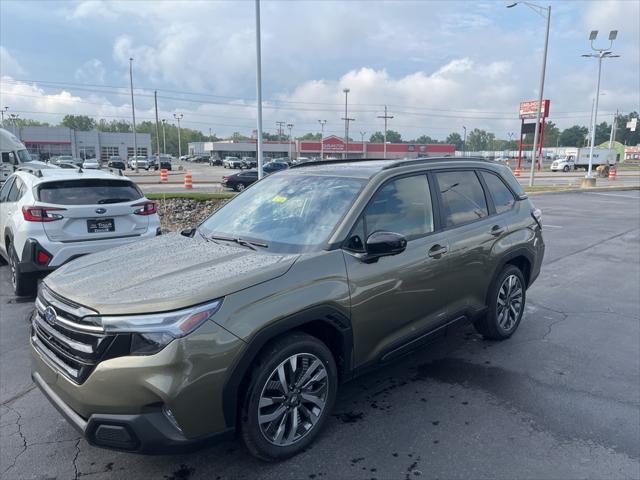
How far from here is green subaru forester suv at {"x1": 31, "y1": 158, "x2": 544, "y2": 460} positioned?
2400 mm

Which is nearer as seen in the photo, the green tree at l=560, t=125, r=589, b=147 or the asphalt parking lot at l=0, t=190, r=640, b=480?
the asphalt parking lot at l=0, t=190, r=640, b=480

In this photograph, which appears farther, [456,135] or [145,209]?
[456,135]

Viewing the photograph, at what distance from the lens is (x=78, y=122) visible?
5541 inches

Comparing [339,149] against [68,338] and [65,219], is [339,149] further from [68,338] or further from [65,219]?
[68,338]

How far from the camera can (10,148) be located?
19.7 metres

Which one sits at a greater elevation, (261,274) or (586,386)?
(261,274)

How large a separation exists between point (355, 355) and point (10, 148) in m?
21.8

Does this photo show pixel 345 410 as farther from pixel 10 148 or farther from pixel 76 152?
pixel 76 152

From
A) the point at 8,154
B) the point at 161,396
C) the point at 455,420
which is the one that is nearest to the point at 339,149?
the point at 8,154

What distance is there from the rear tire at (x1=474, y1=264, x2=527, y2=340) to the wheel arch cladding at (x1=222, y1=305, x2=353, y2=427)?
78.8 inches

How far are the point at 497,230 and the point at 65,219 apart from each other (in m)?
5.02

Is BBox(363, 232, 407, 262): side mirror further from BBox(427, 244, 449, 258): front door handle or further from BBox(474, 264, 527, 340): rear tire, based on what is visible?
BBox(474, 264, 527, 340): rear tire

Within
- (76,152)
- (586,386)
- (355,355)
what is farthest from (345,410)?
(76,152)

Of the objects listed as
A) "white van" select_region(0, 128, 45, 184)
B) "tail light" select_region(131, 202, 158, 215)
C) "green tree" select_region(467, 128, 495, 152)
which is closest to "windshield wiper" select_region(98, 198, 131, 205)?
"tail light" select_region(131, 202, 158, 215)
